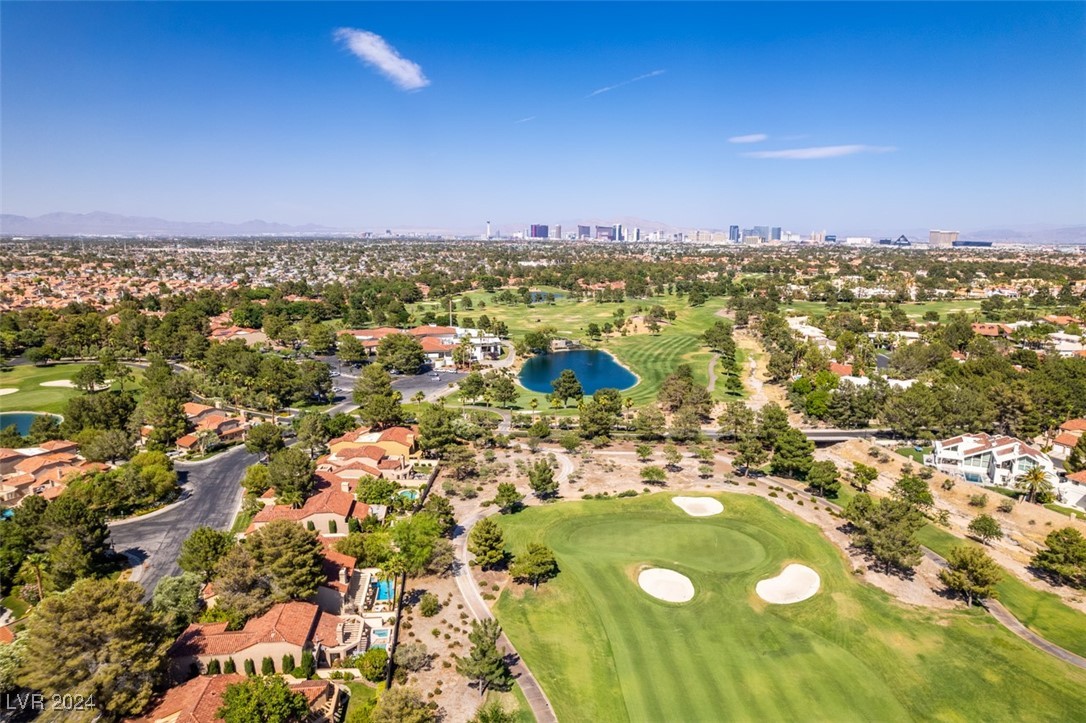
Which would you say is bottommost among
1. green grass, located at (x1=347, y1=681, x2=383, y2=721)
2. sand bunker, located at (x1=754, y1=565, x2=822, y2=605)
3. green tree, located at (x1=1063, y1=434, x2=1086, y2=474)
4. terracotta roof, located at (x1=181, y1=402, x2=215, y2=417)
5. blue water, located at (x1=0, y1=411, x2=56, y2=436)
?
sand bunker, located at (x1=754, y1=565, x2=822, y2=605)

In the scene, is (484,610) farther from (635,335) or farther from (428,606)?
(635,335)

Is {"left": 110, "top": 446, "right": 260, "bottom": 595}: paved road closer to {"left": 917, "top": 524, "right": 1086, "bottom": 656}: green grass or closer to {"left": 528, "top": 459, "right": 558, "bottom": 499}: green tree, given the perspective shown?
{"left": 528, "top": 459, "right": 558, "bottom": 499}: green tree

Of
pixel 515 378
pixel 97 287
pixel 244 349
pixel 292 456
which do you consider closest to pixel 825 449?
pixel 515 378

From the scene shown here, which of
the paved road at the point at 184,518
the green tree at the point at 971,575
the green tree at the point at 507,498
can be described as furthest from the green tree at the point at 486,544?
the green tree at the point at 971,575

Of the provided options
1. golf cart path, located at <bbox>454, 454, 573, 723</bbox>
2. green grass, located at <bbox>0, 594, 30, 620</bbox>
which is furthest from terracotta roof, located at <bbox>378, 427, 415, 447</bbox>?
green grass, located at <bbox>0, 594, 30, 620</bbox>

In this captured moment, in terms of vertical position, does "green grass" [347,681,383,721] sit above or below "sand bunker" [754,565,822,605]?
above

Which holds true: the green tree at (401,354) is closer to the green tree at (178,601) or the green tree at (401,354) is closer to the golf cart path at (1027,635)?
the green tree at (178,601)
